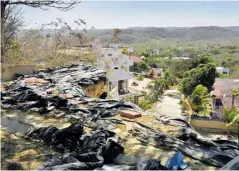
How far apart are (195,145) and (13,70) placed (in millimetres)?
4927

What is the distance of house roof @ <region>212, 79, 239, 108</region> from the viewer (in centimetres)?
1613

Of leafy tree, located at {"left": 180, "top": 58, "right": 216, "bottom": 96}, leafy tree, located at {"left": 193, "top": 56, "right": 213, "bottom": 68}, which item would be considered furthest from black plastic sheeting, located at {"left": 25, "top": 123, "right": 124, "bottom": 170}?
leafy tree, located at {"left": 193, "top": 56, "right": 213, "bottom": 68}

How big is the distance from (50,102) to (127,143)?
1778 millimetres

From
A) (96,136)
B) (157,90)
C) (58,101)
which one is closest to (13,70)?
(58,101)

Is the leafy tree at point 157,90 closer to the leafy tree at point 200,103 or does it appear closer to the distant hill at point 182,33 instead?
the leafy tree at point 200,103

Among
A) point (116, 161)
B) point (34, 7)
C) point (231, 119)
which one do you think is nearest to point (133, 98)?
point (231, 119)

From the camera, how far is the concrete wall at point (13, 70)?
6.23 m

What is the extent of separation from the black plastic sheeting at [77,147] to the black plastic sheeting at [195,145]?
40 cm

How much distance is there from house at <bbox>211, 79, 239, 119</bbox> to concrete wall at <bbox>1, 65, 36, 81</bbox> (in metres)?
11.1

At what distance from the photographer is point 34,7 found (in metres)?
4.06

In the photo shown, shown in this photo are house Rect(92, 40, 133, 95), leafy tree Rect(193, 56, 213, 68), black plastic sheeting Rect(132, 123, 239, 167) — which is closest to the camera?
black plastic sheeting Rect(132, 123, 239, 167)

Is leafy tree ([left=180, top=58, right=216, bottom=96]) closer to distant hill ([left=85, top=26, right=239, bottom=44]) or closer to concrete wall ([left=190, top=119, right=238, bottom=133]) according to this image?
concrete wall ([left=190, top=119, right=238, bottom=133])

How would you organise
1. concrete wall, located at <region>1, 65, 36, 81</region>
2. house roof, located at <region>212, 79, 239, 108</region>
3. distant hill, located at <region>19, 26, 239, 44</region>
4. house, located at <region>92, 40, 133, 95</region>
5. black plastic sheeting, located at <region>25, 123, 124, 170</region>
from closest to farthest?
1. black plastic sheeting, located at <region>25, 123, 124, 170</region>
2. concrete wall, located at <region>1, 65, 36, 81</region>
3. house, located at <region>92, 40, 133, 95</region>
4. house roof, located at <region>212, 79, 239, 108</region>
5. distant hill, located at <region>19, 26, 239, 44</region>

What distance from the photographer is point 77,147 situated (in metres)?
2.79
